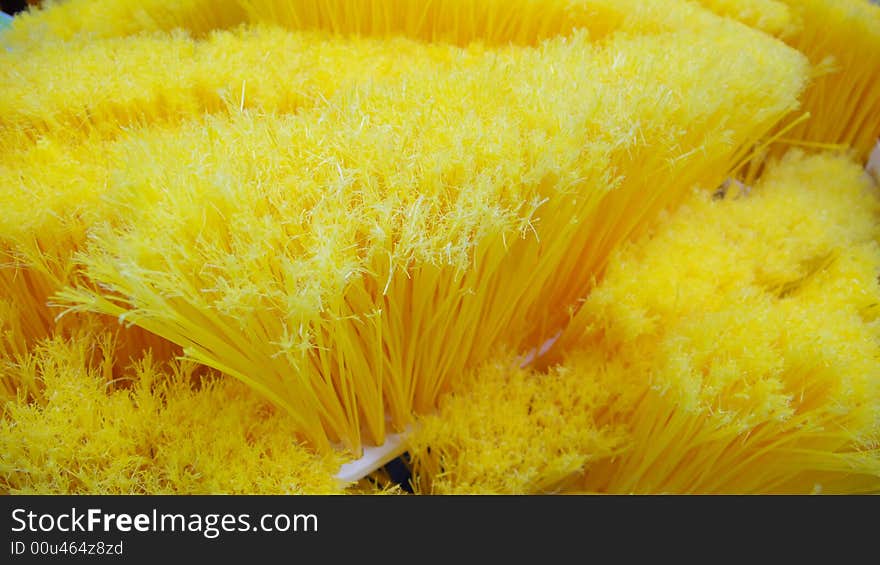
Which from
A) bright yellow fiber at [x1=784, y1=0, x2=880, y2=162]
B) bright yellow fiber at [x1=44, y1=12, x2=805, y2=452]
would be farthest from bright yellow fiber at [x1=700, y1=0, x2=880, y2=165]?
bright yellow fiber at [x1=44, y1=12, x2=805, y2=452]

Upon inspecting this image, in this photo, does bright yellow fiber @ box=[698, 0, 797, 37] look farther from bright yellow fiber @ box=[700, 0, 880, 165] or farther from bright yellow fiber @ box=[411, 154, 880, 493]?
bright yellow fiber @ box=[411, 154, 880, 493]

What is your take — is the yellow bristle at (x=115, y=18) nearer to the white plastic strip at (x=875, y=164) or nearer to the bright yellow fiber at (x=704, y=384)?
the bright yellow fiber at (x=704, y=384)

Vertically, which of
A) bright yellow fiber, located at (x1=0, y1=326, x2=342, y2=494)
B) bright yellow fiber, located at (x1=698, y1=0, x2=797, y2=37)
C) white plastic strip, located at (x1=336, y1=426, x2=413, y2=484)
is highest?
bright yellow fiber, located at (x1=698, y1=0, x2=797, y2=37)

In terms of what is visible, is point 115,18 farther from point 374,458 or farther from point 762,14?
point 762,14

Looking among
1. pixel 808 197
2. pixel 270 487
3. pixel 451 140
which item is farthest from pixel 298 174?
pixel 808 197
